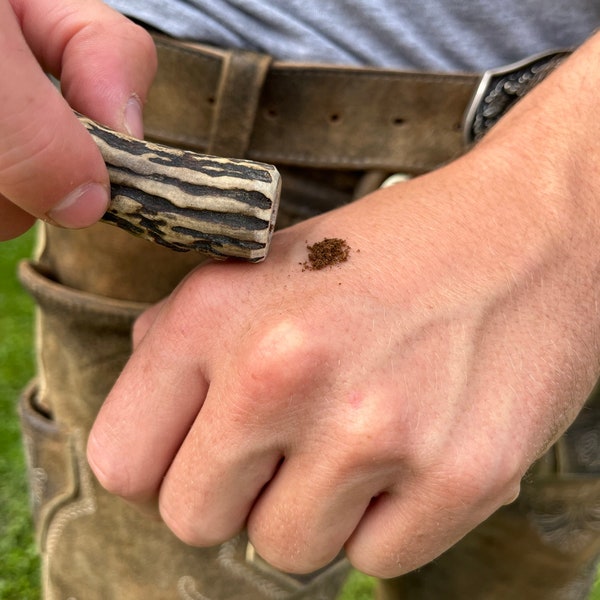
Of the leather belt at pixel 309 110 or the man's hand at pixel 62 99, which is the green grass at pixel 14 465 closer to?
the leather belt at pixel 309 110

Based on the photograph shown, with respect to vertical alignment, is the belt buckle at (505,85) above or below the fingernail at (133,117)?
above

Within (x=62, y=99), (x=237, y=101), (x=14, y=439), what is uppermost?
(x=62, y=99)

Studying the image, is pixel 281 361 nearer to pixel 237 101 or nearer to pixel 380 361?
pixel 380 361

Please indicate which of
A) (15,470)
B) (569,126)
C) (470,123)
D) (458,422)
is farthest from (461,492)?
(15,470)

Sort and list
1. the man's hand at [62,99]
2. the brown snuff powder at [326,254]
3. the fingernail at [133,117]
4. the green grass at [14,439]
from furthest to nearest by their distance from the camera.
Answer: the green grass at [14,439]
the fingernail at [133,117]
the brown snuff powder at [326,254]
the man's hand at [62,99]

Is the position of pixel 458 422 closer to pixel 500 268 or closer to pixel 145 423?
pixel 500 268

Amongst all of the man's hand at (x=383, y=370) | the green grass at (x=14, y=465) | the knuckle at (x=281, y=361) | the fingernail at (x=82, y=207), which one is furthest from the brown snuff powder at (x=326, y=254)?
the green grass at (x=14, y=465)

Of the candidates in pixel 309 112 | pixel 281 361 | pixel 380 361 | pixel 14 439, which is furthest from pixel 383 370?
pixel 14 439
